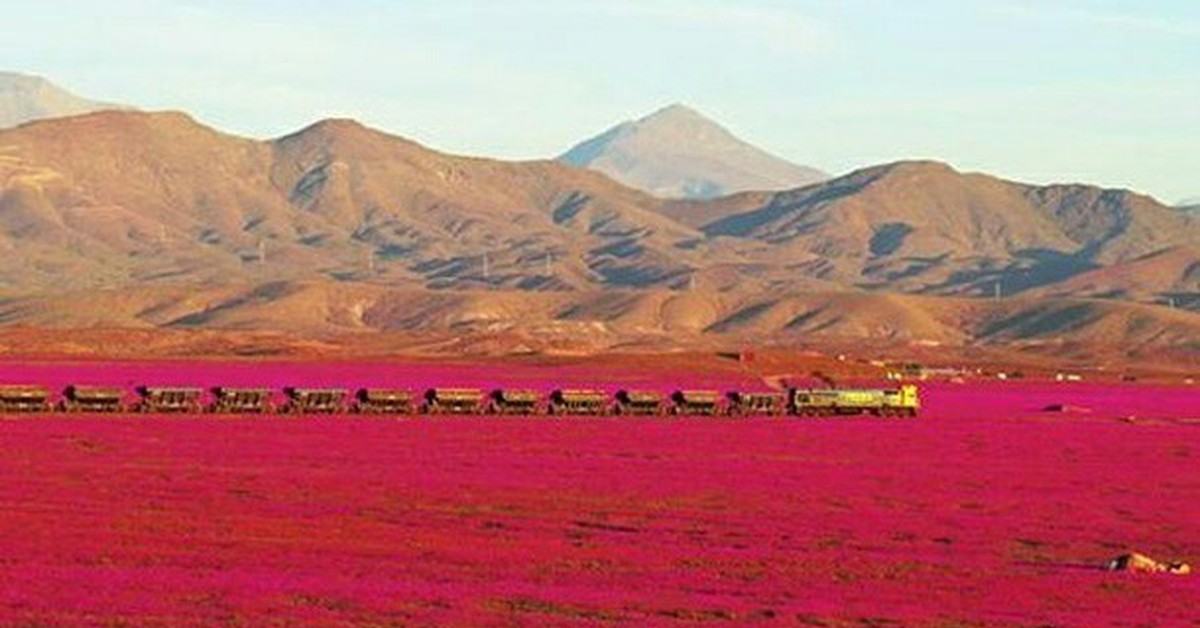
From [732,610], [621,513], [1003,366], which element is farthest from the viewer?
[1003,366]

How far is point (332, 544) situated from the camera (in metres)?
38.9

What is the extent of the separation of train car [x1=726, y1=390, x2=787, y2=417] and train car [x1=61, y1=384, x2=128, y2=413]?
2694 cm

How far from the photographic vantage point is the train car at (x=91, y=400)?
7975cm

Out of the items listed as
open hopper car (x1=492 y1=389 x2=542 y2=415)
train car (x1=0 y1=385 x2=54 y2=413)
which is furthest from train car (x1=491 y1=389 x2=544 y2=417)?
train car (x1=0 y1=385 x2=54 y2=413)

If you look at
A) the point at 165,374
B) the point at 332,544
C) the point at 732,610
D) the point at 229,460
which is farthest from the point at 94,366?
the point at 732,610

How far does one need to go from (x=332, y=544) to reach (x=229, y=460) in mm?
19637

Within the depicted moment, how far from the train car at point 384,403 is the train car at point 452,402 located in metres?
1.02

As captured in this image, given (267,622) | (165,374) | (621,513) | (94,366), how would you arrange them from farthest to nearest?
(94,366) < (165,374) < (621,513) < (267,622)

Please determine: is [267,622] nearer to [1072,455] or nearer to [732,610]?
[732,610]

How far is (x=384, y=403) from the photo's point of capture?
84938mm

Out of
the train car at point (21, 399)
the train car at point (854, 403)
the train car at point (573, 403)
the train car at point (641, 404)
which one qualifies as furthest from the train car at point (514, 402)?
the train car at point (21, 399)

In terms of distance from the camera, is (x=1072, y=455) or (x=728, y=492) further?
(x=1072, y=455)

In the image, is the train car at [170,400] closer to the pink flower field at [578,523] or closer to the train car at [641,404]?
the pink flower field at [578,523]

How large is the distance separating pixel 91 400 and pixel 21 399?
2.66 meters
